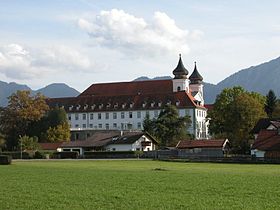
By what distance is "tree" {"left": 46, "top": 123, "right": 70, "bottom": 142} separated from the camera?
118 meters

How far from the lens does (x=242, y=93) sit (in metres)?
108

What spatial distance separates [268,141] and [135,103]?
7046 cm

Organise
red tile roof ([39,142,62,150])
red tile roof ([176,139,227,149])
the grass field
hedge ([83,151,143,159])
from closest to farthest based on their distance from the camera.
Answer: the grass field → red tile roof ([176,139,227,149]) → hedge ([83,151,143,159]) → red tile roof ([39,142,62,150])

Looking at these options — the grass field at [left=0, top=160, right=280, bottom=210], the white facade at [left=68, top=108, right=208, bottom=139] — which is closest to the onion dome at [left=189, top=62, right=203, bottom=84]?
the white facade at [left=68, top=108, right=208, bottom=139]

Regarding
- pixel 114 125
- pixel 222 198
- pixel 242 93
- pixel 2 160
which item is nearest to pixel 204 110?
pixel 114 125

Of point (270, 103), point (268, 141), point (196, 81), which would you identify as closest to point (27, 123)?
point (270, 103)

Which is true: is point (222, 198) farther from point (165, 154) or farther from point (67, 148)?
point (67, 148)

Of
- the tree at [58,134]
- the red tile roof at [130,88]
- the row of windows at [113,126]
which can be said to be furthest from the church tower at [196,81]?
the tree at [58,134]

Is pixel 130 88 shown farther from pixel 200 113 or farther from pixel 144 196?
pixel 144 196

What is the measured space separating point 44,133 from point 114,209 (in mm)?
102742

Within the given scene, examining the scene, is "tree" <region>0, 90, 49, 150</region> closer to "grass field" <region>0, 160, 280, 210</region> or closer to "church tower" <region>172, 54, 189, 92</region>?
"church tower" <region>172, 54, 189, 92</region>

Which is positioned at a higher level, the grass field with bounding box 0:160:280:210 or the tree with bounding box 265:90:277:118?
A: the tree with bounding box 265:90:277:118

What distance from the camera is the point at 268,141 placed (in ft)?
267

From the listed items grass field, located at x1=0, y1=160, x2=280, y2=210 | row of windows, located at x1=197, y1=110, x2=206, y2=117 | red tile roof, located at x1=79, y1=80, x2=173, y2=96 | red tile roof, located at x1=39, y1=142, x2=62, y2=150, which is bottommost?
grass field, located at x1=0, y1=160, x2=280, y2=210
